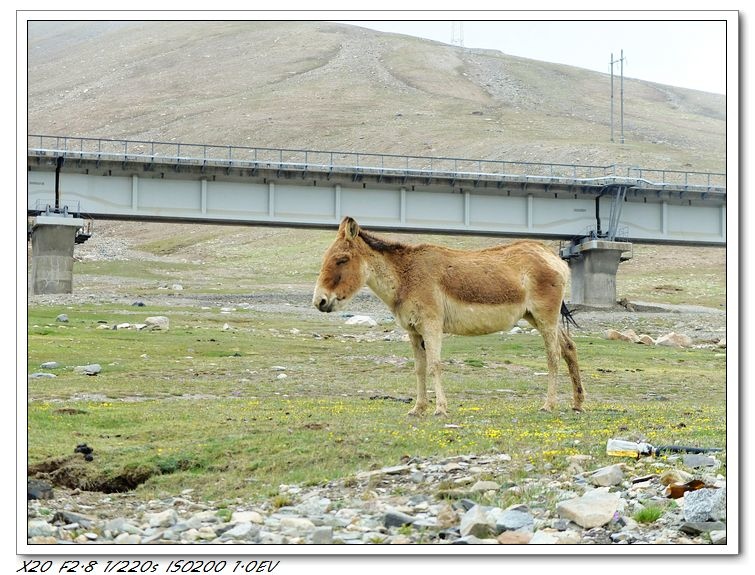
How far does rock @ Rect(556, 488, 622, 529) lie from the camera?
11.6 metres

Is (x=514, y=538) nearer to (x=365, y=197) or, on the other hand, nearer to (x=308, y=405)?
(x=308, y=405)

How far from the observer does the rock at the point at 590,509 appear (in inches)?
457

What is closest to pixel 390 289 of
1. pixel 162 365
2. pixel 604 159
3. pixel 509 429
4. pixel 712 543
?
pixel 509 429

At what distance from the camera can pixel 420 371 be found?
19016mm

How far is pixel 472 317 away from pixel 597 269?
51059 millimetres

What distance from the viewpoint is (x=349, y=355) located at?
116 ft

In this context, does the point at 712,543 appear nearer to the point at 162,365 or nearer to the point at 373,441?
the point at 373,441

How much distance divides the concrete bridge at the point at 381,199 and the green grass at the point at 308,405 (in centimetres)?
2270

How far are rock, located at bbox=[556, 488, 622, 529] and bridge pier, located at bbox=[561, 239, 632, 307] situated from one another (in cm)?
5682

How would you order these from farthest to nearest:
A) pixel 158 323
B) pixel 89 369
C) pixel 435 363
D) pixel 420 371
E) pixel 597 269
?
pixel 597 269 → pixel 158 323 → pixel 89 369 → pixel 420 371 → pixel 435 363

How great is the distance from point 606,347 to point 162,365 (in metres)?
17.9

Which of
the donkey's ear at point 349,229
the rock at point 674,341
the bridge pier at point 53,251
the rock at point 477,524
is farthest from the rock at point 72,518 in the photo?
the bridge pier at point 53,251

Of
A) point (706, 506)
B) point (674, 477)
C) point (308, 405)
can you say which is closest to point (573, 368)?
point (308, 405)

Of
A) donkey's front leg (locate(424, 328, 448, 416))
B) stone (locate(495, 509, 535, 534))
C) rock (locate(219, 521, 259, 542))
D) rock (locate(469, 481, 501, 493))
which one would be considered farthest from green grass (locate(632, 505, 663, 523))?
donkey's front leg (locate(424, 328, 448, 416))
